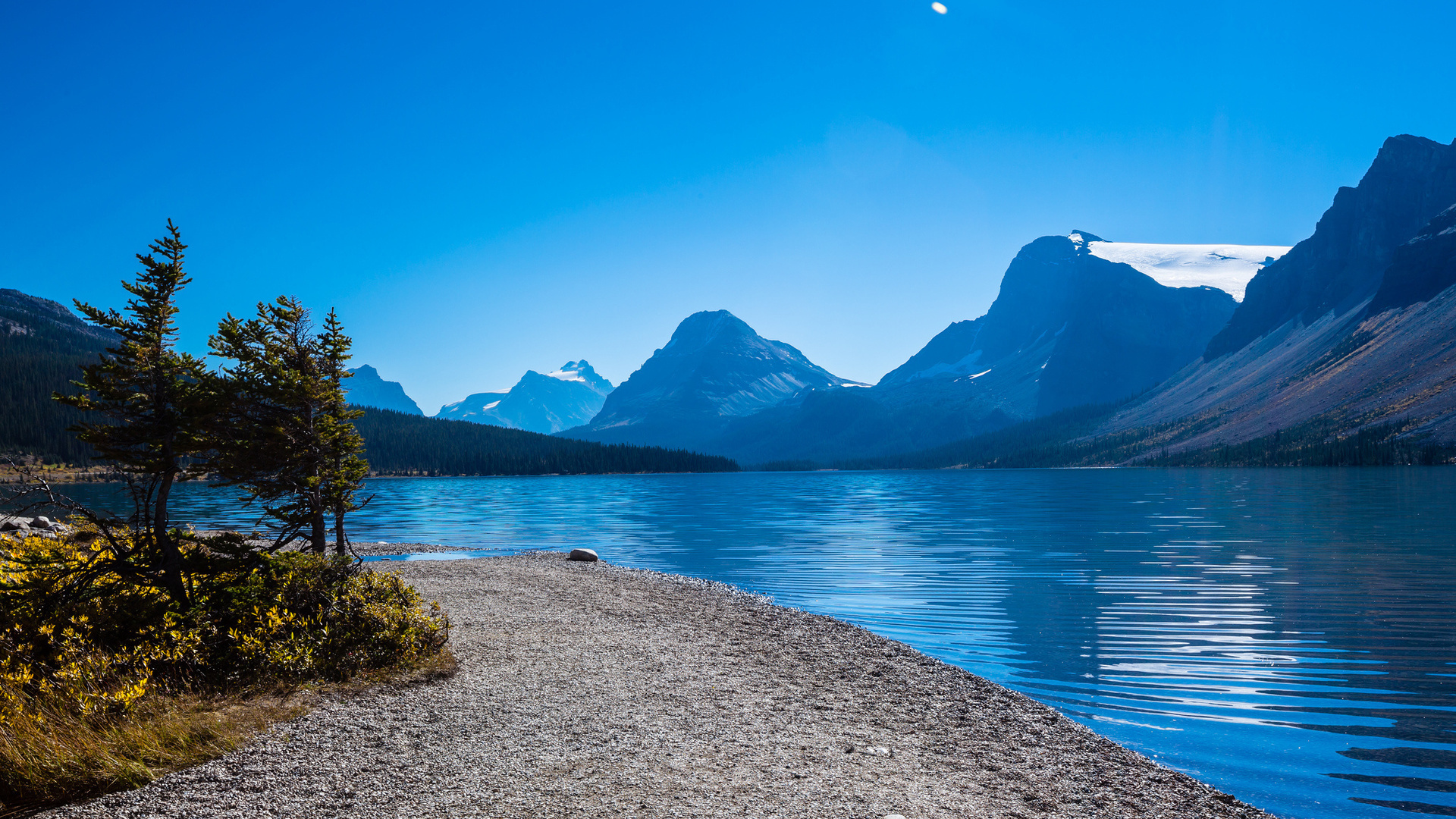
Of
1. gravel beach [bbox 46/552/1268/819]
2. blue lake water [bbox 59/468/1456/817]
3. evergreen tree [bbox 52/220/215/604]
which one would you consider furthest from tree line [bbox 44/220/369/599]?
blue lake water [bbox 59/468/1456/817]

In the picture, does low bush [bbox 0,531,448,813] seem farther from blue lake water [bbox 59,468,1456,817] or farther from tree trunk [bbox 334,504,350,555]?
blue lake water [bbox 59,468,1456,817]

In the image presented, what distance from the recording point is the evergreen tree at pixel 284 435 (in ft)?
58.9

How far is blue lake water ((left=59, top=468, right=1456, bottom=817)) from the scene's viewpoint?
47.8 ft

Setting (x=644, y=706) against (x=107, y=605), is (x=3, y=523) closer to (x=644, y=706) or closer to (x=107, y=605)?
(x=107, y=605)

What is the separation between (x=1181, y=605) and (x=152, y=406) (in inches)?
1346

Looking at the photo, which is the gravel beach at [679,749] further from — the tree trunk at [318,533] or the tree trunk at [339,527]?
the tree trunk at [318,533]

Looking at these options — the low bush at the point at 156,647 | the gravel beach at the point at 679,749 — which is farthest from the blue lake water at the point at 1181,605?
the low bush at the point at 156,647

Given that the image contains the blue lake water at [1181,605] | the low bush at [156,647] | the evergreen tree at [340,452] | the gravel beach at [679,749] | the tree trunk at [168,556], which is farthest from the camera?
the evergreen tree at [340,452]

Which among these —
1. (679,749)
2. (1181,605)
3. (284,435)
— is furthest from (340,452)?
(1181,605)

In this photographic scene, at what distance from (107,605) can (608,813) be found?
11713mm

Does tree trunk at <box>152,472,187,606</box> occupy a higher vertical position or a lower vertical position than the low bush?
higher

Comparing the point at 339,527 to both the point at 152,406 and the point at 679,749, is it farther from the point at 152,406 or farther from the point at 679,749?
the point at 679,749

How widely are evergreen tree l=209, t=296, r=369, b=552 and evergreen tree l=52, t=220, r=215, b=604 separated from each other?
117 cm

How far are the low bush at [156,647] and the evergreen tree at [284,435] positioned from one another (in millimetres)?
1979
